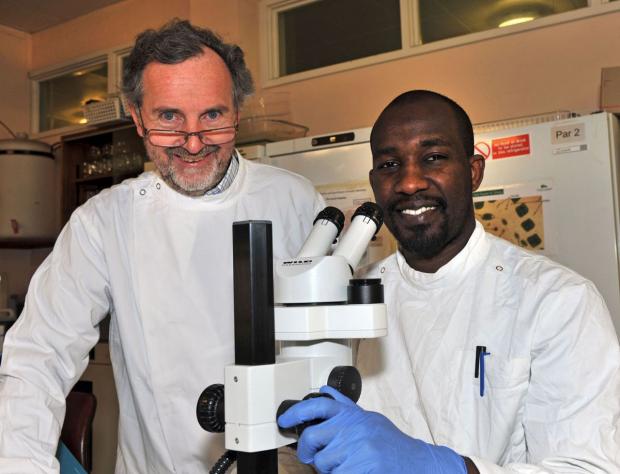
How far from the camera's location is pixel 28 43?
4820 millimetres

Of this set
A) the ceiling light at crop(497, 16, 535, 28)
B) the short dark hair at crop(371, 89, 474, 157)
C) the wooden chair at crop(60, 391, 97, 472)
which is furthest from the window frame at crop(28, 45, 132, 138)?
the short dark hair at crop(371, 89, 474, 157)

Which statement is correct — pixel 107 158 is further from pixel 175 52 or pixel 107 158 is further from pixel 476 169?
pixel 476 169

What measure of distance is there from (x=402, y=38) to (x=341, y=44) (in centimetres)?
40

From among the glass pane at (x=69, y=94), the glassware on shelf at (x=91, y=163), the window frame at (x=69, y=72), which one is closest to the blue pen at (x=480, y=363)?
the glassware on shelf at (x=91, y=163)

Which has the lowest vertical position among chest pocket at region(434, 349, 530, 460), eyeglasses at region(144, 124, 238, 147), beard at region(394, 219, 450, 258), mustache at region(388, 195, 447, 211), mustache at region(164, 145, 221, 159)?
chest pocket at region(434, 349, 530, 460)

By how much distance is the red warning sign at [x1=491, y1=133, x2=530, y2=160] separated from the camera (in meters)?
1.95

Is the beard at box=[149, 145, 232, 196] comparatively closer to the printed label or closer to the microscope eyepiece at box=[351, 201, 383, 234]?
the microscope eyepiece at box=[351, 201, 383, 234]

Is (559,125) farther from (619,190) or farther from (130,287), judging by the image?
(130,287)

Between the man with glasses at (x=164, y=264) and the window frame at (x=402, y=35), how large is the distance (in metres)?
1.84

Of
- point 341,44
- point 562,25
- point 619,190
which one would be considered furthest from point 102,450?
point 562,25

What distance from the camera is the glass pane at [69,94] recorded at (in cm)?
457

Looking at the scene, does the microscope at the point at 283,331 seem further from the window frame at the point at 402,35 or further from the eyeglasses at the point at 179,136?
the window frame at the point at 402,35

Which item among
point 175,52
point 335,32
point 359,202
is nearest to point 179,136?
point 175,52

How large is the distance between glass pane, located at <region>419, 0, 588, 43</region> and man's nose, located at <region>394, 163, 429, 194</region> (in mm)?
2012
